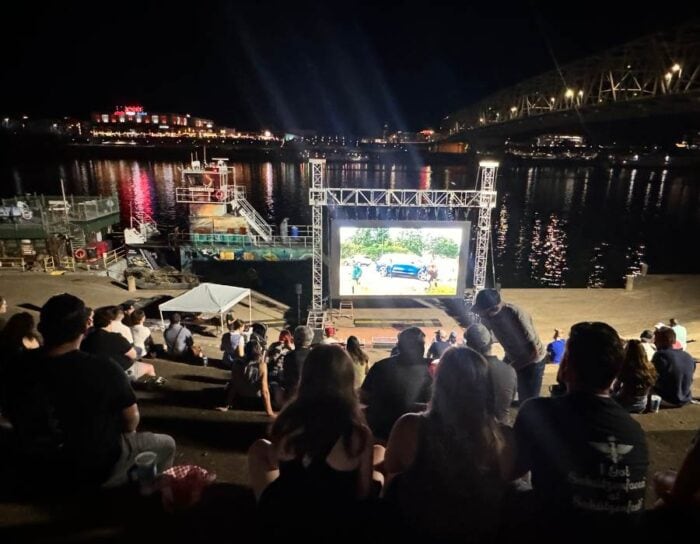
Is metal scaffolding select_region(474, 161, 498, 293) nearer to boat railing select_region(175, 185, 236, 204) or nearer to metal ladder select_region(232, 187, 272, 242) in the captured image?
metal ladder select_region(232, 187, 272, 242)

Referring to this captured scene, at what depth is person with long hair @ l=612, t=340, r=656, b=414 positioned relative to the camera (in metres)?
5.79

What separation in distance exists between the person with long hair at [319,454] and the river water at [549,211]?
1846 cm

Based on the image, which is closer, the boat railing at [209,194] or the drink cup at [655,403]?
the drink cup at [655,403]

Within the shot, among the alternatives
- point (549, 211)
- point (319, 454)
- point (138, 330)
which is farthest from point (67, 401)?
point (549, 211)

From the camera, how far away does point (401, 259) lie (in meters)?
18.8

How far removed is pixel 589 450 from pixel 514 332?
9.94 ft

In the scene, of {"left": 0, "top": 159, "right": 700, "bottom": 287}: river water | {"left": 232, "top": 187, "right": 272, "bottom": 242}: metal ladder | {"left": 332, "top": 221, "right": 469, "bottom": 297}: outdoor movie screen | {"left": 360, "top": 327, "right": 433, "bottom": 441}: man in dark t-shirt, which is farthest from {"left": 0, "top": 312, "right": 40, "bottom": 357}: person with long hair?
{"left": 232, "top": 187, "right": 272, "bottom": 242}: metal ladder

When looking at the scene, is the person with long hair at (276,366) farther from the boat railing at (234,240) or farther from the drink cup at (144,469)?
the boat railing at (234,240)

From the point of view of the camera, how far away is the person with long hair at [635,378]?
579 centimetres

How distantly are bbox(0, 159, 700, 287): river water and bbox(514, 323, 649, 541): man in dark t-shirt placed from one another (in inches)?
726

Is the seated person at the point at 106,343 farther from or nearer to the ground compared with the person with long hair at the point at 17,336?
nearer to the ground

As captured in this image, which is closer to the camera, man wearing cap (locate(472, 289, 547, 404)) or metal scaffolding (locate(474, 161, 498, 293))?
man wearing cap (locate(472, 289, 547, 404))

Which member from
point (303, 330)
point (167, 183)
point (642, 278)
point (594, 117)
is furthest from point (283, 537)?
point (167, 183)

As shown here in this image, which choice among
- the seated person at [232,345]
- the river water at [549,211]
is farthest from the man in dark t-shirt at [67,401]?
the river water at [549,211]
